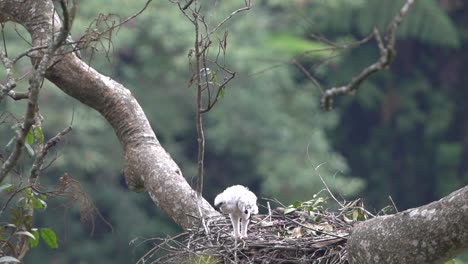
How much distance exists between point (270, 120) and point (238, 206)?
64.1 ft

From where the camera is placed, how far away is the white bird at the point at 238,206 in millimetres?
6047

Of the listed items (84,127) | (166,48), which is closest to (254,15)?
(166,48)

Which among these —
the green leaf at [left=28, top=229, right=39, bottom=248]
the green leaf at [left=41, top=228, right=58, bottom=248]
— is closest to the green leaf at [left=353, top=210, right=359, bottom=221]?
the green leaf at [left=41, top=228, right=58, bottom=248]

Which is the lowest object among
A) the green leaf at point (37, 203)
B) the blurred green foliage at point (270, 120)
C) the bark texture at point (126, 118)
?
the green leaf at point (37, 203)

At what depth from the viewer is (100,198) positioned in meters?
25.1

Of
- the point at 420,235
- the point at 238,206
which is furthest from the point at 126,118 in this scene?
the point at 420,235

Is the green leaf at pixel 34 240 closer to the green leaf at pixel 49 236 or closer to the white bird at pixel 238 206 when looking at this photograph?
the green leaf at pixel 49 236

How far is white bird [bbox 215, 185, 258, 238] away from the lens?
19.8ft

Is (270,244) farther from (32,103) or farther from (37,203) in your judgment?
(32,103)

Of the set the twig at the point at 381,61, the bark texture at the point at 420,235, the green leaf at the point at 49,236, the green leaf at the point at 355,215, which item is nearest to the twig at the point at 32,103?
the green leaf at the point at 49,236

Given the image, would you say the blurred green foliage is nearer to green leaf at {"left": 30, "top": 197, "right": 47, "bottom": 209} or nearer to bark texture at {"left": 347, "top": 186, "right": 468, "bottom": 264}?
green leaf at {"left": 30, "top": 197, "right": 47, "bottom": 209}

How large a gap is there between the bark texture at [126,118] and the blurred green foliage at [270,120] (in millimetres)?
14563

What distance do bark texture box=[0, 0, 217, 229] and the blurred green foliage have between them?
1456cm

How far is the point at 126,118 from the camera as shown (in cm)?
627
